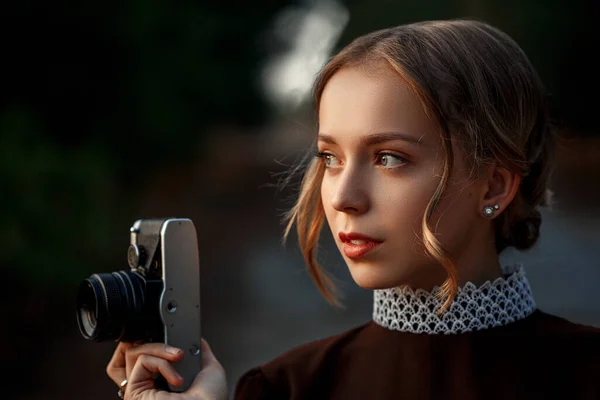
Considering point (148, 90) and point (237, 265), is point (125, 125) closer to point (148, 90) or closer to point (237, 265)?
point (148, 90)

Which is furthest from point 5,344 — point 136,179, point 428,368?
point 428,368

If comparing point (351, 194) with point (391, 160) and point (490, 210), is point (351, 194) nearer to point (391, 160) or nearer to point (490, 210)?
point (391, 160)

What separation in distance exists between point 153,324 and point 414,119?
0.60 meters

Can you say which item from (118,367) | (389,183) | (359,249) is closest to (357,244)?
(359,249)

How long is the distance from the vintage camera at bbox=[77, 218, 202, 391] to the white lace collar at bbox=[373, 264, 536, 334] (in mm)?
377

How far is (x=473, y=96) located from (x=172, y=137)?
8.42 ft

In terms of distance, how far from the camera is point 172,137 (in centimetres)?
372

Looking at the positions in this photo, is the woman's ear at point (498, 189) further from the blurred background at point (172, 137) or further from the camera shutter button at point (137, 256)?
the blurred background at point (172, 137)

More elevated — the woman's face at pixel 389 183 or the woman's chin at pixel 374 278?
the woman's face at pixel 389 183

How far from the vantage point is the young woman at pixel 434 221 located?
131cm

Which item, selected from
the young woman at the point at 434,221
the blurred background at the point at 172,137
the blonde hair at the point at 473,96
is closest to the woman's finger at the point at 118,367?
the young woman at the point at 434,221

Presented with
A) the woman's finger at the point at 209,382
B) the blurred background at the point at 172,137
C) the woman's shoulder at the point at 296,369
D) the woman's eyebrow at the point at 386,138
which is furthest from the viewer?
the blurred background at the point at 172,137

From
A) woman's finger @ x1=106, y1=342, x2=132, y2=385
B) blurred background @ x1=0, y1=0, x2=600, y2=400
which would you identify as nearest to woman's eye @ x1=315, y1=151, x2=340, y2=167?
woman's finger @ x1=106, y1=342, x2=132, y2=385

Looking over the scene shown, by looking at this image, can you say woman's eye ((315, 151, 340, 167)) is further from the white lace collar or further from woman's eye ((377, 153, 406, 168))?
the white lace collar
